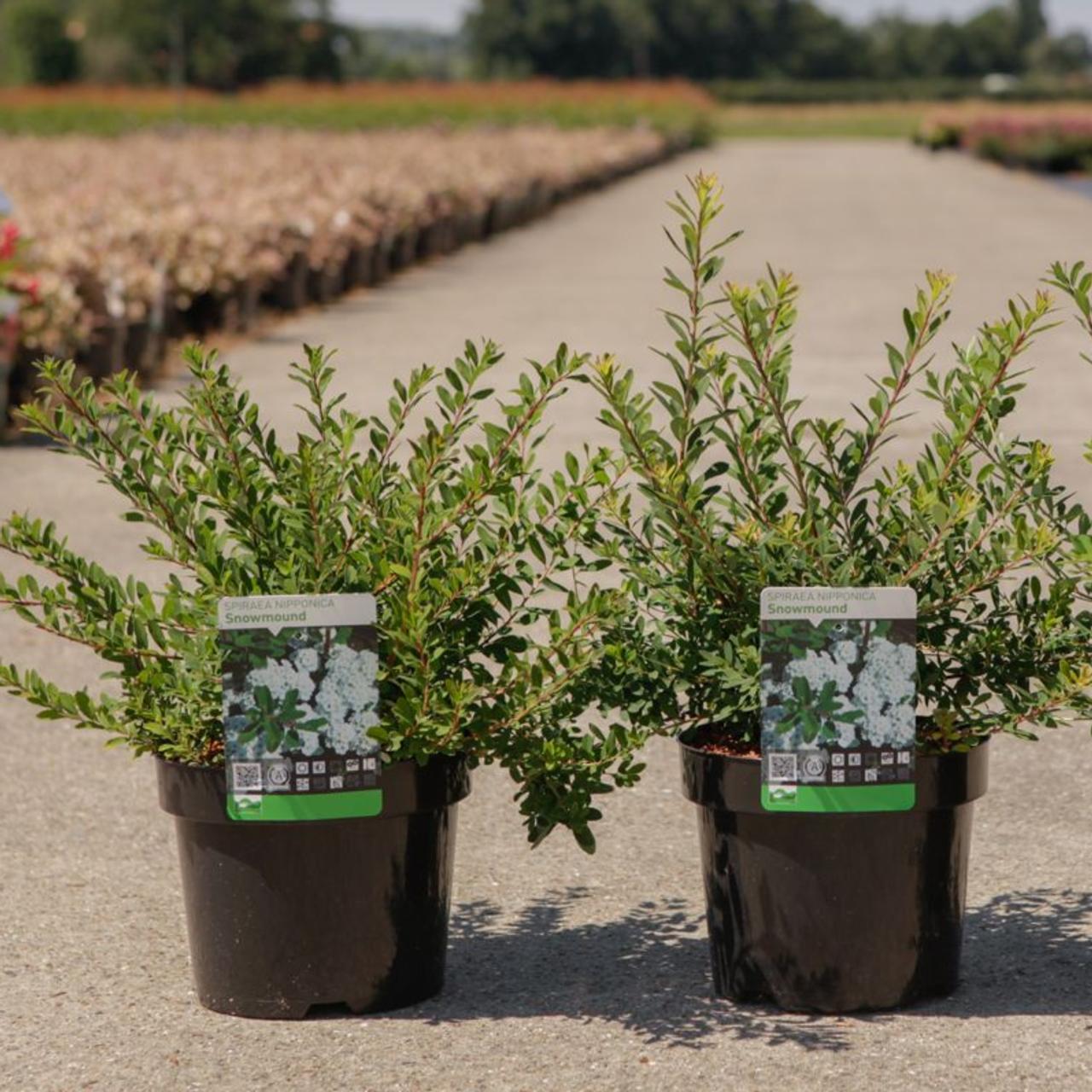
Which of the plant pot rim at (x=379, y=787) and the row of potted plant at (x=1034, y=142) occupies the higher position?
A: the plant pot rim at (x=379, y=787)

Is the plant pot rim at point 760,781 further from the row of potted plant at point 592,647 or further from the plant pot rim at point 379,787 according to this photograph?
the plant pot rim at point 379,787

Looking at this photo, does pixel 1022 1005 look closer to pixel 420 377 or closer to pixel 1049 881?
pixel 1049 881

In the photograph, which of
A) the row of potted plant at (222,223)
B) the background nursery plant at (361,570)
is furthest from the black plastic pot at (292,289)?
the background nursery plant at (361,570)

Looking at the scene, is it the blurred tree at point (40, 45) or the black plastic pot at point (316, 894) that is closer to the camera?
the black plastic pot at point (316, 894)

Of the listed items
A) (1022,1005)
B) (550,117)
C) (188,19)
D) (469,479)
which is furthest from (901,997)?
(188,19)

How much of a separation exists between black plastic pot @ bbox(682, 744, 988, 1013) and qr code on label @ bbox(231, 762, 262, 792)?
28.4 inches

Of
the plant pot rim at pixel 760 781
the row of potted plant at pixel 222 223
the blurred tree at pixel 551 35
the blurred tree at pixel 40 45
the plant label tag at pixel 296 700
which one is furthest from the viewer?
the blurred tree at pixel 551 35

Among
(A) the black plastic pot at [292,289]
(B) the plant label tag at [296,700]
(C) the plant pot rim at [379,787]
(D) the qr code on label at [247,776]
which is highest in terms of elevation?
(B) the plant label tag at [296,700]

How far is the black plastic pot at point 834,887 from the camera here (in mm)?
3533

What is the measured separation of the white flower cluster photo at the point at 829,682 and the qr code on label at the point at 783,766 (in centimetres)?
2

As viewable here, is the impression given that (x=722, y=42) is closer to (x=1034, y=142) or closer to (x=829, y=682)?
(x=1034, y=142)

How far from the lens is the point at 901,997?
363cm

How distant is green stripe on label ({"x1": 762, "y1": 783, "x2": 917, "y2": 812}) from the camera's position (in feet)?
11.3

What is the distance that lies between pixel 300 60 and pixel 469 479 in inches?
4443
